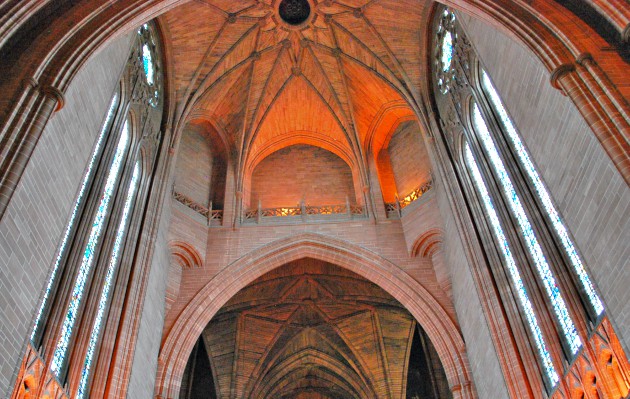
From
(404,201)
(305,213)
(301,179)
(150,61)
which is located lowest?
(305,213)

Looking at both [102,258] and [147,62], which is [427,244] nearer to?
[102,258]

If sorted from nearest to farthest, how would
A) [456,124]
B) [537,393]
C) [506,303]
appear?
[537,393] < [506,303] < [456,124]

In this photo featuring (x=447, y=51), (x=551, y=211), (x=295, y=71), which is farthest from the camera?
(x=295, y=71)

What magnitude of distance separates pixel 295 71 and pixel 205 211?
491cm

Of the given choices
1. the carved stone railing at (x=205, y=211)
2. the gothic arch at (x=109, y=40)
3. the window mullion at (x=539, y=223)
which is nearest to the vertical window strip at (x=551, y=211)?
the window mullion at (x=539, y=223)

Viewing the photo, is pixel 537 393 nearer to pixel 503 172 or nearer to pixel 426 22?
pixel 503 172

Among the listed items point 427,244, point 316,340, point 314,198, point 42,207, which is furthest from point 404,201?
point 42,207

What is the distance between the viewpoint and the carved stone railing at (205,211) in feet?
50.1

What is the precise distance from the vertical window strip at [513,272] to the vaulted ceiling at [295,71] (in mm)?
3554

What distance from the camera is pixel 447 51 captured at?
1407 centimetres

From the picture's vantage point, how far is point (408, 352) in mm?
19125

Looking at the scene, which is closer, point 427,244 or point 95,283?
point 95,283

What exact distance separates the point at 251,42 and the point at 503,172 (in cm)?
829

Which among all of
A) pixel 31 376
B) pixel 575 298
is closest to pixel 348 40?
pixel 575 298
